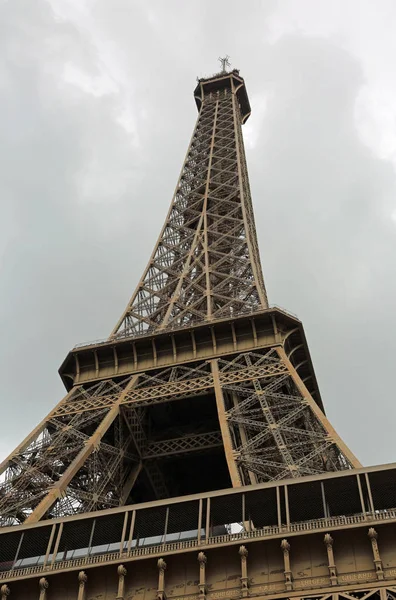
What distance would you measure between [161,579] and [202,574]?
47.9 inches

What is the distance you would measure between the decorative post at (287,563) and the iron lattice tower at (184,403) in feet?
20.7

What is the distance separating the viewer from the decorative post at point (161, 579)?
23069mm

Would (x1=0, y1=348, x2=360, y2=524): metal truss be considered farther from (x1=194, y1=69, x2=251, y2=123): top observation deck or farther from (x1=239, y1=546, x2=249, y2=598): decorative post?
(x1=194, y1=69, x2=251, y2=123): top observation deck

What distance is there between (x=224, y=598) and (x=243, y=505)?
3325 mm

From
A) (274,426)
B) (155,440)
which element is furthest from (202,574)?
(155,440)

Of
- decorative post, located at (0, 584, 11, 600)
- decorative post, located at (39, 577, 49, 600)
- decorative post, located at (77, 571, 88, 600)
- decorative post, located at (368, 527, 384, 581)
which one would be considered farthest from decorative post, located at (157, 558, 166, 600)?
decorative post, located at (368, 527, 384, 581)

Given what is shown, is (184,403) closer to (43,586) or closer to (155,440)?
(155,440)

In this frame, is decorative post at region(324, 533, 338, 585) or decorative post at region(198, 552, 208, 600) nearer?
decorative post at region(324, 533, 338, 585)

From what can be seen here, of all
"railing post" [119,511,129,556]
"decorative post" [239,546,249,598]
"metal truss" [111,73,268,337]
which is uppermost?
"metal truss" [111,73,268,337]

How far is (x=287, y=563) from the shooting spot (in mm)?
22797

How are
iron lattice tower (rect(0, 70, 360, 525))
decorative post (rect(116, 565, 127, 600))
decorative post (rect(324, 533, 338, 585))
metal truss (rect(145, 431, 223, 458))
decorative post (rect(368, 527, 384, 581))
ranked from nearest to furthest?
1. decorative post (rect(368, 527, 384, 581))
2. decorative post (rect(324, 533, 338, 585))
3. decorative post (rect(116, 565, 127, 600))
4. iron lattice tower (rect(0, 70, 360, 525))
5. metal truss (rect(145, 431, 223, 458))

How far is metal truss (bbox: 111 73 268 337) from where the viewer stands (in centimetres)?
5019

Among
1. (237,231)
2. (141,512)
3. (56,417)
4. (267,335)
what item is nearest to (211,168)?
(237,231)

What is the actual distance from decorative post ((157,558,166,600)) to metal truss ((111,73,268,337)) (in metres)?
23.6
